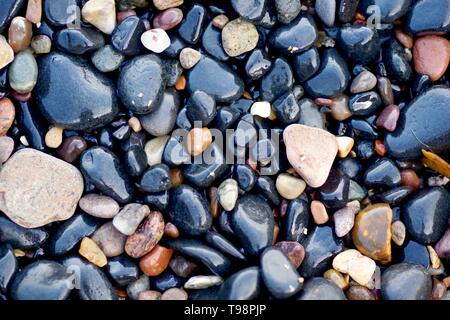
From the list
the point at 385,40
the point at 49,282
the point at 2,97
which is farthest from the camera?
the point at 385,40

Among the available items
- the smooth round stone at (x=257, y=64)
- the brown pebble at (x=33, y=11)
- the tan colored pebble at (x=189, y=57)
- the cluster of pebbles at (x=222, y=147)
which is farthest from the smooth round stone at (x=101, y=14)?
the smooth round stone at (x=257, y=64)

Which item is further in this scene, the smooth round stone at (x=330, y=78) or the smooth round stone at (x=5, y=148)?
the smooth round stone at (x=330, y=78)

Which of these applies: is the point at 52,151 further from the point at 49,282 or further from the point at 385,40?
the point at 385,40

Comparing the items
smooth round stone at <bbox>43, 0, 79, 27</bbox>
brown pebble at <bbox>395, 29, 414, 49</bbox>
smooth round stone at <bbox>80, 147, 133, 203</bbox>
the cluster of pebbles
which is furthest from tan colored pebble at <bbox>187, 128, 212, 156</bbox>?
brown pebble at <bbox>395, 29, 414, 49</bbox>

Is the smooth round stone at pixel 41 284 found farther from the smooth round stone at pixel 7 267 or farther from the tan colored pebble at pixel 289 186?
the tan colored pebble at pixel 289 186

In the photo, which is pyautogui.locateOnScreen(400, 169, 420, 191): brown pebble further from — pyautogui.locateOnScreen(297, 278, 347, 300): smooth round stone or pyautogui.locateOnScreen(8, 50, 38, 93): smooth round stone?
pyautogui.locateOnScreen(8, 50, 38, 93): smooth round stone

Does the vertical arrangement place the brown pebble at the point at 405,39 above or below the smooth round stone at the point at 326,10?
below

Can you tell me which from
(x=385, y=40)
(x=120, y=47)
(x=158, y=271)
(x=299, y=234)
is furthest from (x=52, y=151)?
(x=385, y=40)
